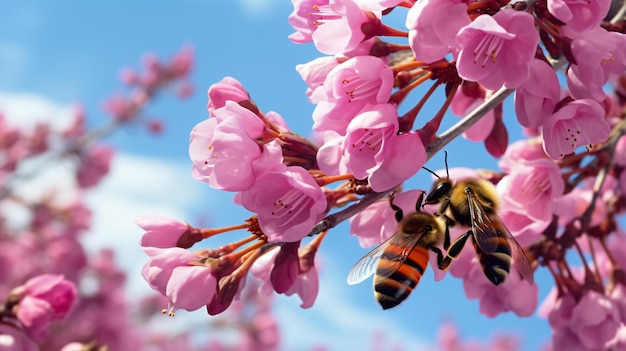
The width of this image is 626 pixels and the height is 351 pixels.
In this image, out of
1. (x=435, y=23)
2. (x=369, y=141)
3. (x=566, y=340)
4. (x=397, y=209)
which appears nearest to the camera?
(x=435, y=23)

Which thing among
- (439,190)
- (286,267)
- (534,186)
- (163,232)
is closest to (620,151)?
(534,186)

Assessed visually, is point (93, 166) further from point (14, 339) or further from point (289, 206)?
point (289, 206)

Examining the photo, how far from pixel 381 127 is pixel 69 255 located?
5.67m

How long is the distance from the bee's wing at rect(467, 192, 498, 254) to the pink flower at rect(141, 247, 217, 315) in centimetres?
60

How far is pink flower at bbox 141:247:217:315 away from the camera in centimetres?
141

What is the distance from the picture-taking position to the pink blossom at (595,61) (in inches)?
54.9

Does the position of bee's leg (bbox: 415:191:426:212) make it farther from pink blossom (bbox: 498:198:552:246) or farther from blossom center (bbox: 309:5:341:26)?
blossom center (bbox: 309:5:341:26)

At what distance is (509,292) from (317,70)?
103 cm

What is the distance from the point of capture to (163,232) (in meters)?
1.50

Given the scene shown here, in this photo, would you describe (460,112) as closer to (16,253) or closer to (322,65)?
(322,65)

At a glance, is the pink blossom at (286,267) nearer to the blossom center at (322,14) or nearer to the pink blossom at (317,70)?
the pink blossom at (317,70)

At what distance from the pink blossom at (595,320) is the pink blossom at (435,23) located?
1.26 metres

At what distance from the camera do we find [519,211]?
1.96 m

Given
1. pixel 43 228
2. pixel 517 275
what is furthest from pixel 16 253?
pixel 517 275
